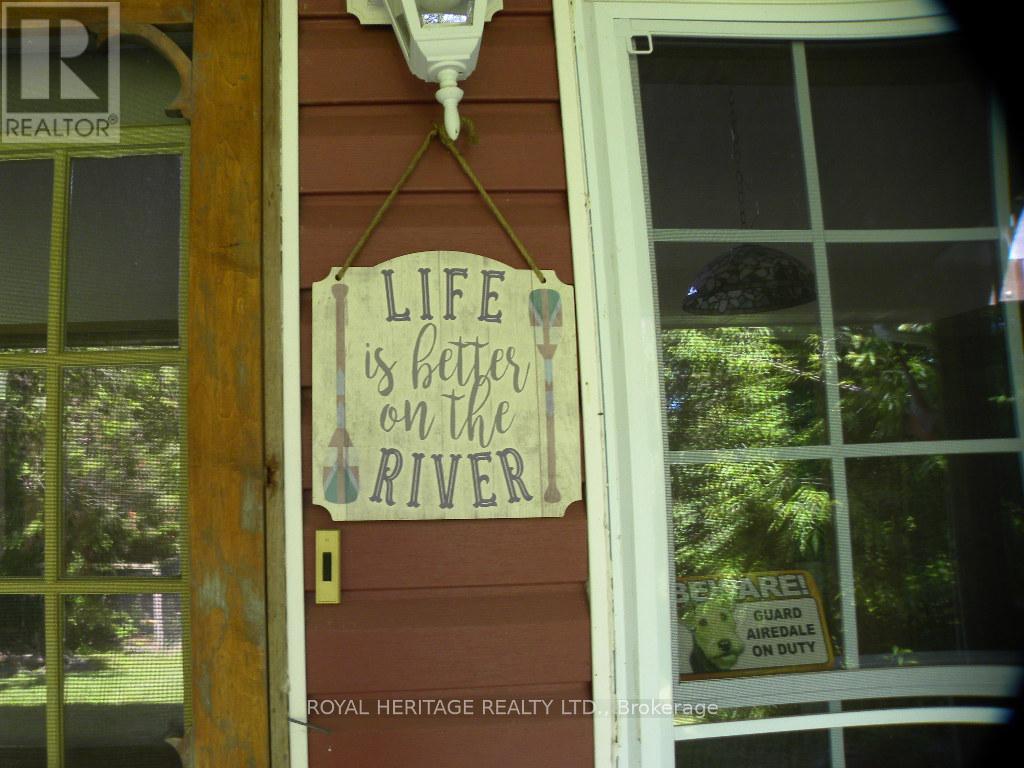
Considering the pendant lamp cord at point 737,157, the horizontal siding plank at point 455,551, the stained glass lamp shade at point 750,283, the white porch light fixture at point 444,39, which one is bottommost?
the horizontal siding plank at point 455,551

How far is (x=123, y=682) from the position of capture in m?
1.35

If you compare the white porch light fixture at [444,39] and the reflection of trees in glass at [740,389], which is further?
the reflection of trees in glass at [740,389]

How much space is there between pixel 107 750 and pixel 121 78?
135cm

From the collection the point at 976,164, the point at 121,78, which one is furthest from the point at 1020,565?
the point at 121,78

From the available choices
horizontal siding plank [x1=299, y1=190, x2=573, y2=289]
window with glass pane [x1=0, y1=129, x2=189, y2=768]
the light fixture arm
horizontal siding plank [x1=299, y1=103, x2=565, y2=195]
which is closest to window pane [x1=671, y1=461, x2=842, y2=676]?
horizontal siding plank [x1=299, y1=190, x2=573, y2=289]

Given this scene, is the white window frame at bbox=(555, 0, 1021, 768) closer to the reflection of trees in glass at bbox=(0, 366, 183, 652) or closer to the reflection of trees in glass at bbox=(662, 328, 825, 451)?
the reflection of trees in glass at bbox=(662, 328, 825, 451)

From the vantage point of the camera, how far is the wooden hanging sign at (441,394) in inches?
52.8

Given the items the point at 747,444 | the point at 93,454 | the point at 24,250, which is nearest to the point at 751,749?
the point at 747,444

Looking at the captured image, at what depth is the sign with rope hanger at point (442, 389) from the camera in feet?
4.40

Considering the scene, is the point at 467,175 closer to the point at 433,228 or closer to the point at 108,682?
the point at 433,228

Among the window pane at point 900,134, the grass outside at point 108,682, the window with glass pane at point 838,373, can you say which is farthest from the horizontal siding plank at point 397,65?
the grass outside at point 108,682

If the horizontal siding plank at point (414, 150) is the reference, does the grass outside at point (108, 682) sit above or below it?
below

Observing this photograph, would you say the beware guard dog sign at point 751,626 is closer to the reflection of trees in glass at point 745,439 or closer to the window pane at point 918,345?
the reflection of trees in glass at point 745,439

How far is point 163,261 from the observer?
1.42m
